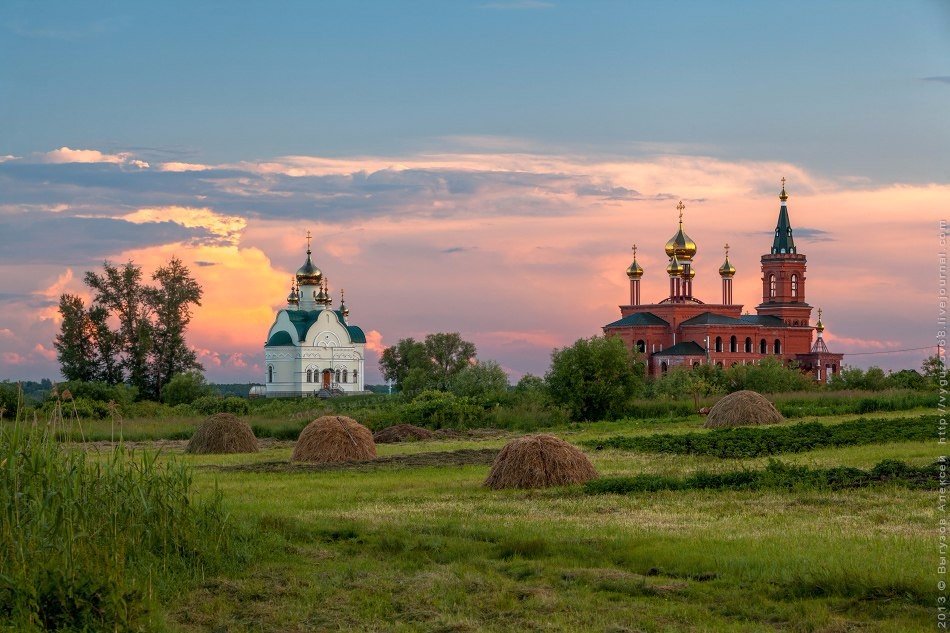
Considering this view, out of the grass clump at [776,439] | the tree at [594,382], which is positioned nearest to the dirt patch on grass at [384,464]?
the grass clump at [776,439]

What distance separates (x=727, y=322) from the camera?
95.8 metres

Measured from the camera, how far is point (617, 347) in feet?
141

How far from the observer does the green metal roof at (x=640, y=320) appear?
9653cm

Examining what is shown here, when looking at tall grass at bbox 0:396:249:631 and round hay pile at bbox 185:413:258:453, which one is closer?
tall grass at bbox 0:396:249:631

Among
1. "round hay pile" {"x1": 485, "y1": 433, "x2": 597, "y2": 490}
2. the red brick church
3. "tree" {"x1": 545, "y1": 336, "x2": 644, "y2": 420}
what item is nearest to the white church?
the red brick church

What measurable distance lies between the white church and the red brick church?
2286 centimetres

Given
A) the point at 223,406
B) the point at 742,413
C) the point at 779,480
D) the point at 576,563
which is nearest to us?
the point at 576,563

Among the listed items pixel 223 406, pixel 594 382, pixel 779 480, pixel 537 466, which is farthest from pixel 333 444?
pixel 223 406

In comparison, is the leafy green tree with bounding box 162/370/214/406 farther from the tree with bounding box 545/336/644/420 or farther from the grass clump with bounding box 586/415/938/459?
the grass clump with bounding box 586/415/938/459

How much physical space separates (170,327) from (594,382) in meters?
37.1

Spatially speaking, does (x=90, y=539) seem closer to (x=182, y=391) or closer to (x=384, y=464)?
(x=384, y=464)

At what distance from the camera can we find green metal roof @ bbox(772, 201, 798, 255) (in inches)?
4188

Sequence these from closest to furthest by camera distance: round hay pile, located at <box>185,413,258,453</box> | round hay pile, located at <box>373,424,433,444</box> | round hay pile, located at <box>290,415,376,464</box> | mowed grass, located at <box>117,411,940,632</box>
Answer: mowed grass, located at <box>117,411,940,632</box>, round hay pile, located at <box>290,415,376,464</box>, round hay pile, located at <box>185,413,258,453</box>, round hay pile, located at <box>373,424,433,444</box>

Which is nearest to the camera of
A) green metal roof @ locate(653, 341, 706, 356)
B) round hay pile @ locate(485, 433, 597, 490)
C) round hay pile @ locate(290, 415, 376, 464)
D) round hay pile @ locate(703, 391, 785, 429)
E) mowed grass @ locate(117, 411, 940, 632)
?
mowed grass @ locate(117, 411, 940, 632)
